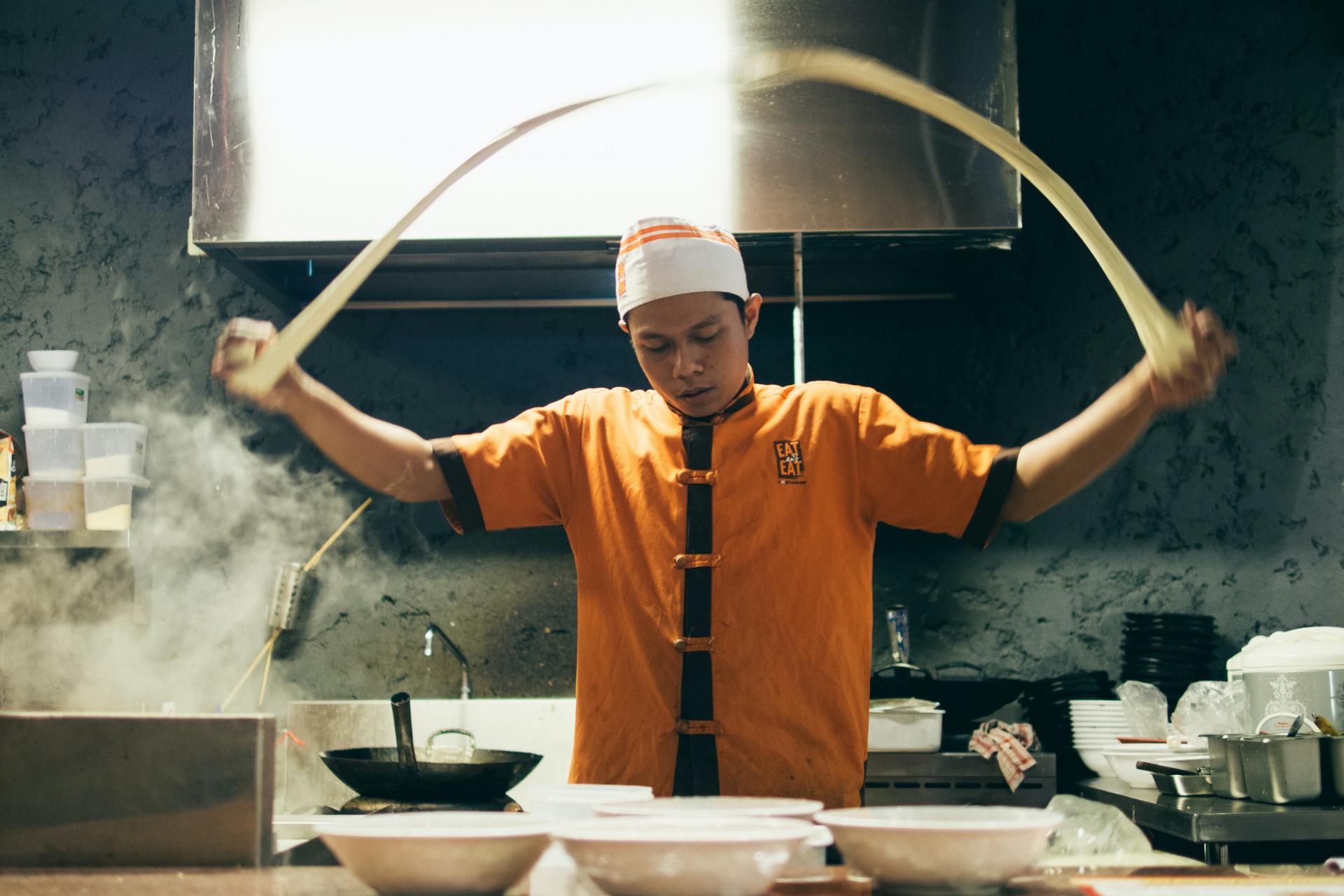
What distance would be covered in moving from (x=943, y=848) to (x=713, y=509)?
3.45 feet

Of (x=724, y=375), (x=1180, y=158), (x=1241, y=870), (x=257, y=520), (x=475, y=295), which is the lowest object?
(x=1241, y=870)

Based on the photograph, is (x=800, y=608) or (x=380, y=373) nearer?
(x=800, y=608)

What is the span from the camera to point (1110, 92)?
3168 millimetres

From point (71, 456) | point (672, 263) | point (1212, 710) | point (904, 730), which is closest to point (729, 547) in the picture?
point (672, 263)

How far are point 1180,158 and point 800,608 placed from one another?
2.11m

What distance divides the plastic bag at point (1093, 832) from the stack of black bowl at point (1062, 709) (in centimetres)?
30

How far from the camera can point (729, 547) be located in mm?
1806

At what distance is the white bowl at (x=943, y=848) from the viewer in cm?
80

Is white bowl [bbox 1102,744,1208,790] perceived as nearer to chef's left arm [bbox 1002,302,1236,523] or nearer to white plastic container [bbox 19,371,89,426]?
chef's left arm [bbox 1002,302,1236,523]

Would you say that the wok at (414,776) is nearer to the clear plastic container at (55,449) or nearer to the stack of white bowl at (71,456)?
the stack of white bowl at (71,456)

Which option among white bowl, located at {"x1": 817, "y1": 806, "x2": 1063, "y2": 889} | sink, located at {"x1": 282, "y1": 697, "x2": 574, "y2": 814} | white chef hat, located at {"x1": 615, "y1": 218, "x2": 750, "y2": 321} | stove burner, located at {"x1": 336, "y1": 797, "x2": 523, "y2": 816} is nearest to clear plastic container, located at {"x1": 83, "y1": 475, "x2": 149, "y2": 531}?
sink, located at {"x1": 282, "y1": 697, "x2": 574, "y2": 814}

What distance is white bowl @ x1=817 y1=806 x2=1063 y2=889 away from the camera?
0.80m

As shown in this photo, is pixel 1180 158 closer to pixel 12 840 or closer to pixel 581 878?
pixel 581 878

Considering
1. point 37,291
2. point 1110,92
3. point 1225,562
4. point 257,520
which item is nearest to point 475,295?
point 257,520
